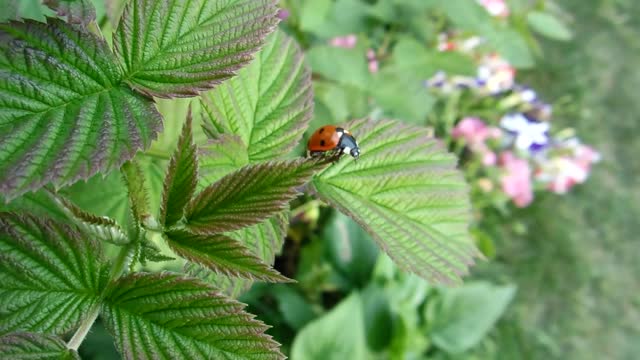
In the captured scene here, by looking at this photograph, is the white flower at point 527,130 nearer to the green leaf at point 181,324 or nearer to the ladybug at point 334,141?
the ladybug at point 334,141

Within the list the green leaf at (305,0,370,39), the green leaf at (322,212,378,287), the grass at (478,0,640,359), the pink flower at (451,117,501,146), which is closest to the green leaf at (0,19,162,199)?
the green leaf at (305,0,370,39)

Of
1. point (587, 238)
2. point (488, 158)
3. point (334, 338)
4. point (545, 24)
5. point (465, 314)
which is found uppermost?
point (545, 24)

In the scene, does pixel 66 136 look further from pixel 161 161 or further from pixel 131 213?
pixel 161 161

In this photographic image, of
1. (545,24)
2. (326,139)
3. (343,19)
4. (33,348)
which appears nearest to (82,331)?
(33,348)

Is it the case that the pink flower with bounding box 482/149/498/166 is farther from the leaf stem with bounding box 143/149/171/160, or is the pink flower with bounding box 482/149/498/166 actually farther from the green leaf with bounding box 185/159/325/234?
the green leaf with bounding box 185/159/325/234

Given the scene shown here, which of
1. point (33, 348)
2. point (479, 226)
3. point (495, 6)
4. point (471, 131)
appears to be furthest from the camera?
point (479, 226)

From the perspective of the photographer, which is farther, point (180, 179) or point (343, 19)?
point (343, 19)

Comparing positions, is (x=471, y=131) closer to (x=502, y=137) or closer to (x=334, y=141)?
(x=502, y=137)

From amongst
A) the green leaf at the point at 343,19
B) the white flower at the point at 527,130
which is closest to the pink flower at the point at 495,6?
the white flower at the point at 527,130
